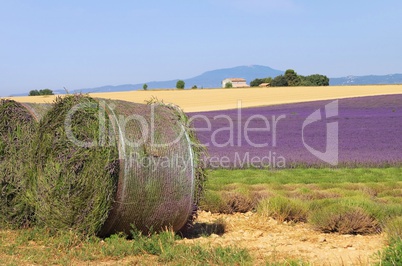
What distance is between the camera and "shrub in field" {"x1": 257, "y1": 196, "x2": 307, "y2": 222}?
866cm

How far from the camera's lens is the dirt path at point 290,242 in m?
6.26

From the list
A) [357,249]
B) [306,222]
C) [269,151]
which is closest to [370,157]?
[269,151]

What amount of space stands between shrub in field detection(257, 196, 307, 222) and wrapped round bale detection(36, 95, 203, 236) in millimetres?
1778

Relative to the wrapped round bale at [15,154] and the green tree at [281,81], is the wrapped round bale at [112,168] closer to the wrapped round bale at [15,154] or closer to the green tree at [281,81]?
the wrapped round bale at [15,154]

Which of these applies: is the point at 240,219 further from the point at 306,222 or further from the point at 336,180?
the point at 336,180

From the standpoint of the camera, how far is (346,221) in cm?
780

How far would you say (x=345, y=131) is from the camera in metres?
21.6

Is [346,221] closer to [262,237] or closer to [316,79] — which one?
[262,237]

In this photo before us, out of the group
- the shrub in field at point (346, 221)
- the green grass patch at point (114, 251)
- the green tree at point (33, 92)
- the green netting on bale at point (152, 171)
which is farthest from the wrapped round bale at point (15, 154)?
the green tree at point (33, 92)

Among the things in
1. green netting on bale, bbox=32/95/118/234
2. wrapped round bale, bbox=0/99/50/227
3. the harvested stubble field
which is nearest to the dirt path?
the harvested stubble field

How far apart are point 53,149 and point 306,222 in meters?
3.95

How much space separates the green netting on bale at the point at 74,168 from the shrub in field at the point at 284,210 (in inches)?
114

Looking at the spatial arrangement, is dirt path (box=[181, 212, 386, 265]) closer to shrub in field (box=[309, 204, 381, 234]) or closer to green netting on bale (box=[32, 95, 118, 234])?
shrub in field (box=[309, 204, 381, 234])

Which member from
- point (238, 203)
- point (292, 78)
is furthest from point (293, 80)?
point (238, 203)
